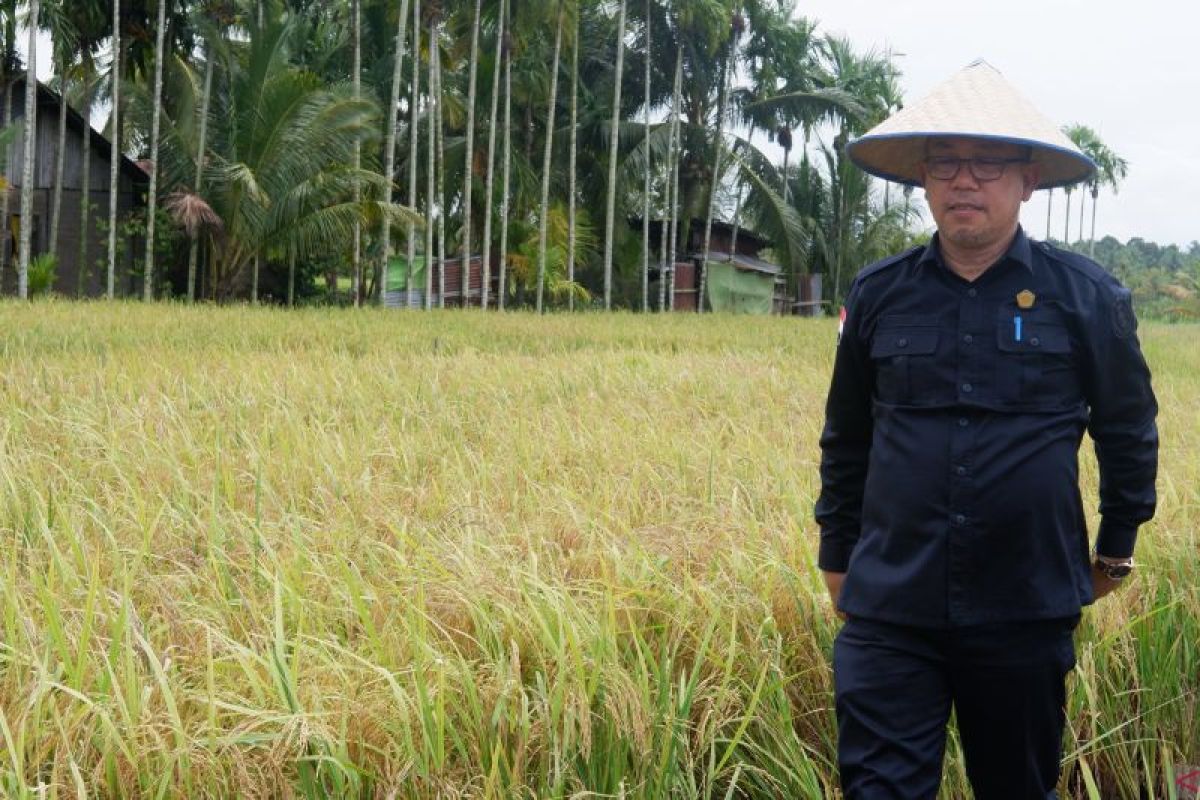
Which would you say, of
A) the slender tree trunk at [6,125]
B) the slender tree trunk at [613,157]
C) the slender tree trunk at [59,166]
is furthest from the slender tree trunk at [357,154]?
the slender tree trunk at [613,157]

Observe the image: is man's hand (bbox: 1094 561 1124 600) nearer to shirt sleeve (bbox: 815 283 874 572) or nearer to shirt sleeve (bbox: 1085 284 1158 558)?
shirt sleeve (bbox: 1085 284 1158 558)

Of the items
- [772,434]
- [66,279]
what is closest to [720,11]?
[66,279]

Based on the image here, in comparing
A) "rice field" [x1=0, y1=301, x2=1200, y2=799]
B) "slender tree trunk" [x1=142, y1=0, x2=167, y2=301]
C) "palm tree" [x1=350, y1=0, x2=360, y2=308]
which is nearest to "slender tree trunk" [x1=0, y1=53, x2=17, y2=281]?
"slender tree trunk" [x1=142, y1=0, x2=167, y2=301]

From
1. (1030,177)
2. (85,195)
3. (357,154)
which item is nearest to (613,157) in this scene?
(357,154)

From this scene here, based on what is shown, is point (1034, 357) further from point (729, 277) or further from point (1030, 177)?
point (729, 277)

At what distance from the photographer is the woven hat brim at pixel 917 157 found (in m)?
2.05

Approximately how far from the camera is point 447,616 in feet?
8.66

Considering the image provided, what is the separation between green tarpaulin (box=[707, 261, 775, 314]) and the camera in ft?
102

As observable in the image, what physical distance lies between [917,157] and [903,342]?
444 millimetres

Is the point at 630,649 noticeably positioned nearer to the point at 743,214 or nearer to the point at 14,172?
the point at 14,172

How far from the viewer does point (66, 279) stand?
19.8 metres

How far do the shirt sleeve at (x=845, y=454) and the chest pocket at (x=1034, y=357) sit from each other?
10.0 inches

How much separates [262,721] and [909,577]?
99 centimetres

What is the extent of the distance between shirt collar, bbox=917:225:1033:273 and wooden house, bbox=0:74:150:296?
18165mm
